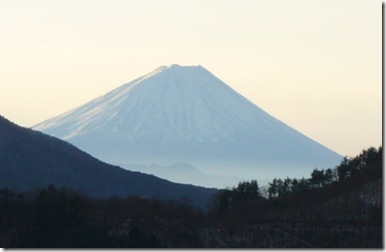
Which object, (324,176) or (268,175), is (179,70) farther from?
(324,176)

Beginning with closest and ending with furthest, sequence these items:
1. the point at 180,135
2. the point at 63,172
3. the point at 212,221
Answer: the point at 212,221 < the point at 63,172 < the point at 180,135

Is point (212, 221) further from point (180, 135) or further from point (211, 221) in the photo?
point (180, 135)

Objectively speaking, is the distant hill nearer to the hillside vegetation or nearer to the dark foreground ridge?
the hillside vegetation

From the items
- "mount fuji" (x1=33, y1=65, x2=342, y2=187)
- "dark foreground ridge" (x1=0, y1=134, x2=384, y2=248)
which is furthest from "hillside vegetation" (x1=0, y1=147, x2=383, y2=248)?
"mount fuji" (x1=33, y1=65, x2=342, y2=187)

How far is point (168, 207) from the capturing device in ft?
138

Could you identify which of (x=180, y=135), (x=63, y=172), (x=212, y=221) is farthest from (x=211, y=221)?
(x=180, y=135)

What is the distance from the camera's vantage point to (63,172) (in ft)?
266

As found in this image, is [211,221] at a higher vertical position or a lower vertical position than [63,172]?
lower

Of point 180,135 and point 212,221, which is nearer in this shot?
point 212,221

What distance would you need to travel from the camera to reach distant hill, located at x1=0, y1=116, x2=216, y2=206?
7806 centimetres

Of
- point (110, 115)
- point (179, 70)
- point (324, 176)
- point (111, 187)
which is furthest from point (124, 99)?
point (324, 176)

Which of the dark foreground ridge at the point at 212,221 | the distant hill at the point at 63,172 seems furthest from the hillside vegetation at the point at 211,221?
the distant hill at the point at 63,172

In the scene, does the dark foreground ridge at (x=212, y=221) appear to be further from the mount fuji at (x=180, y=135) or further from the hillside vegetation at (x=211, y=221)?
the mount fuji at (x=180, y=135)

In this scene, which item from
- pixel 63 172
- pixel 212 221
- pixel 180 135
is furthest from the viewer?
pixel 180 135
